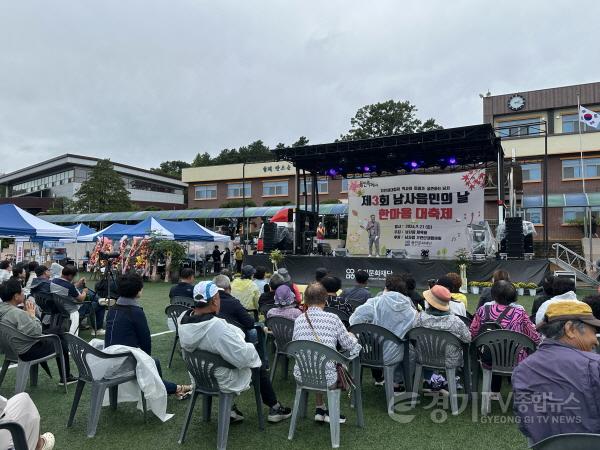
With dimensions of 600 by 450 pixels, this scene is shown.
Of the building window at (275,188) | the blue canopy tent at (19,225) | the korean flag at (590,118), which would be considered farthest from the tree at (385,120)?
the blue canopy tent at (19,225)

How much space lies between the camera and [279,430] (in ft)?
11.7

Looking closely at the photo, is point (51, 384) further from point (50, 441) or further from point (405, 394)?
point (405, 394)

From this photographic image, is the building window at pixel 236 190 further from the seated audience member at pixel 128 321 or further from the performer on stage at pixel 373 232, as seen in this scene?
the seated audience member at pixel 128 321

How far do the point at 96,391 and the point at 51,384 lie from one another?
1.82 m

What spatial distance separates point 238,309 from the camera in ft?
13.0

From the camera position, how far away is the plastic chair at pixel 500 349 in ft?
11.8

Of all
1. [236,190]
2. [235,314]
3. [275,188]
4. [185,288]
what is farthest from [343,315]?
[236,190]

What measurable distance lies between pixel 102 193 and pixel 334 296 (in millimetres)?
36815

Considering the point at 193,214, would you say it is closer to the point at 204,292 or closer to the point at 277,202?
the point at 277,202

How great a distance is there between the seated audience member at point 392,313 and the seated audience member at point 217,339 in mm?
1326

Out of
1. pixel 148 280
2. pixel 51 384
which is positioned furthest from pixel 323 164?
pixel 51 384

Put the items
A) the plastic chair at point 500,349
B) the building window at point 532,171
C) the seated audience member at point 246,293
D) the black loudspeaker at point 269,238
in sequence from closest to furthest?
the plastic chair at point 500,349
the seated audience member at point 246,293
the black loudspeaker at point 269,238
the building window at point 532,171

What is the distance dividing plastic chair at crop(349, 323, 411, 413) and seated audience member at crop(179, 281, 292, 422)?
114cm

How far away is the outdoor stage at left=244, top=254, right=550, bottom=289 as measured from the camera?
11.4 m
